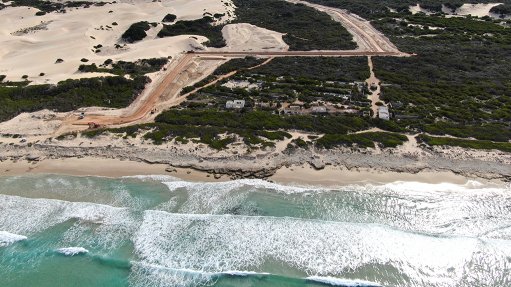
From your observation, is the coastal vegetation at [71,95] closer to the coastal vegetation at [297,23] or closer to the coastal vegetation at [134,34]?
the coastal vegetation at [134,34]

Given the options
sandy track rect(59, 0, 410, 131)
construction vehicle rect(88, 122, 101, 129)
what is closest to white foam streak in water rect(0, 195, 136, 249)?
construction vehicle rect(88, 122, 101, 129)

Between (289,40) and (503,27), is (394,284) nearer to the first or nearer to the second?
(289,40)

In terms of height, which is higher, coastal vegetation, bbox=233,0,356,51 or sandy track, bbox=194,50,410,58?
coastal vegetation, bbox=233,0,356,51

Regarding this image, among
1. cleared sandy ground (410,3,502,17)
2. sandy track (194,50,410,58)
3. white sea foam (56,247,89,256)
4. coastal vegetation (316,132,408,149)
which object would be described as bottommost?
white sea foam (56,247,89,256)

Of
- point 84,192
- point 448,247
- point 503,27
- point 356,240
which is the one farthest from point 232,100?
point 503,27

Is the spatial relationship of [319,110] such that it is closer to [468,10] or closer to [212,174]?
[212,174]

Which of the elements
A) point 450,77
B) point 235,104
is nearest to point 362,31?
point 450,77

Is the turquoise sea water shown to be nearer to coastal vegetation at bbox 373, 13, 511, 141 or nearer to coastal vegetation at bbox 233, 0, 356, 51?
coastal vegetation at bbox 373, 13, 511, 141
